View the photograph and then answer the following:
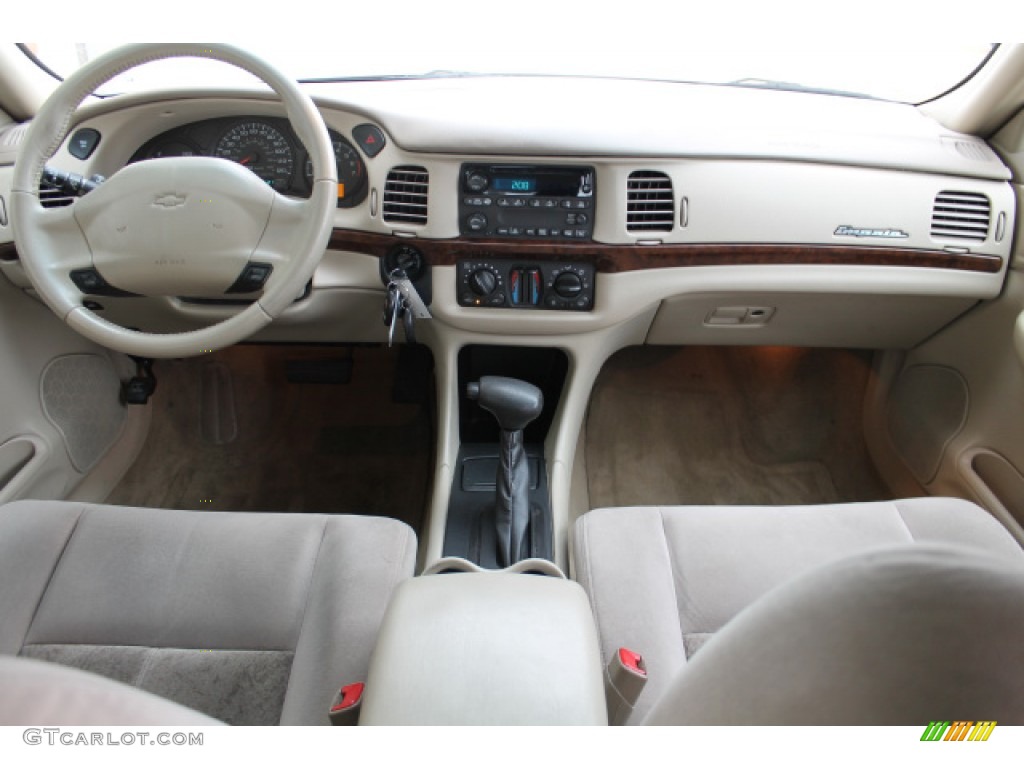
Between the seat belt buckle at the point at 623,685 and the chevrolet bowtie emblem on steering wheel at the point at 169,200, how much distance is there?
1018 millimetres

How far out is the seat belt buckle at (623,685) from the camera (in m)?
0.78

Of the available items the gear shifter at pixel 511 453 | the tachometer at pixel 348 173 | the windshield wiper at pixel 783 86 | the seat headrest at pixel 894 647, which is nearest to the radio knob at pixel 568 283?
the gear shifter at pixel 511 453

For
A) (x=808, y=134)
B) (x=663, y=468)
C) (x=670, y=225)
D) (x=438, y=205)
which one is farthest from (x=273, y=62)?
(x=663, y=468)

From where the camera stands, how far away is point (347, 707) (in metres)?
0.73

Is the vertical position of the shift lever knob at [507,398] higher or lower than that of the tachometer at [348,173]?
lower

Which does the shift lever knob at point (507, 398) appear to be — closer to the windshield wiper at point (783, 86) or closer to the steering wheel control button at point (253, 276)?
the steering wheel control button at point (253, 276)

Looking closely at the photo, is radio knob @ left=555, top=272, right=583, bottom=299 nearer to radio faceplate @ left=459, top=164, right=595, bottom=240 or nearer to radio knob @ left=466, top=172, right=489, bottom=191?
radio faceplate @ left=459, top=164, right=595, bottom=240

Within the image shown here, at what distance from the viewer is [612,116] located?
1.28 meters

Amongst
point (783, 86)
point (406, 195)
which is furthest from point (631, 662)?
point (783, 86)

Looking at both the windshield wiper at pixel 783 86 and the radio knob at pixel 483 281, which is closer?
the radio knob at pixel 483 281

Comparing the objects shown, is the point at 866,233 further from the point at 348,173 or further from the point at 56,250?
the point at 56,250

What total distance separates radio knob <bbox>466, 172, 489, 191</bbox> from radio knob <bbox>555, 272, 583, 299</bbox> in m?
0.26

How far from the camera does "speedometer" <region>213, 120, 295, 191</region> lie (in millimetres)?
1323

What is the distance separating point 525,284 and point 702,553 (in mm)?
679
